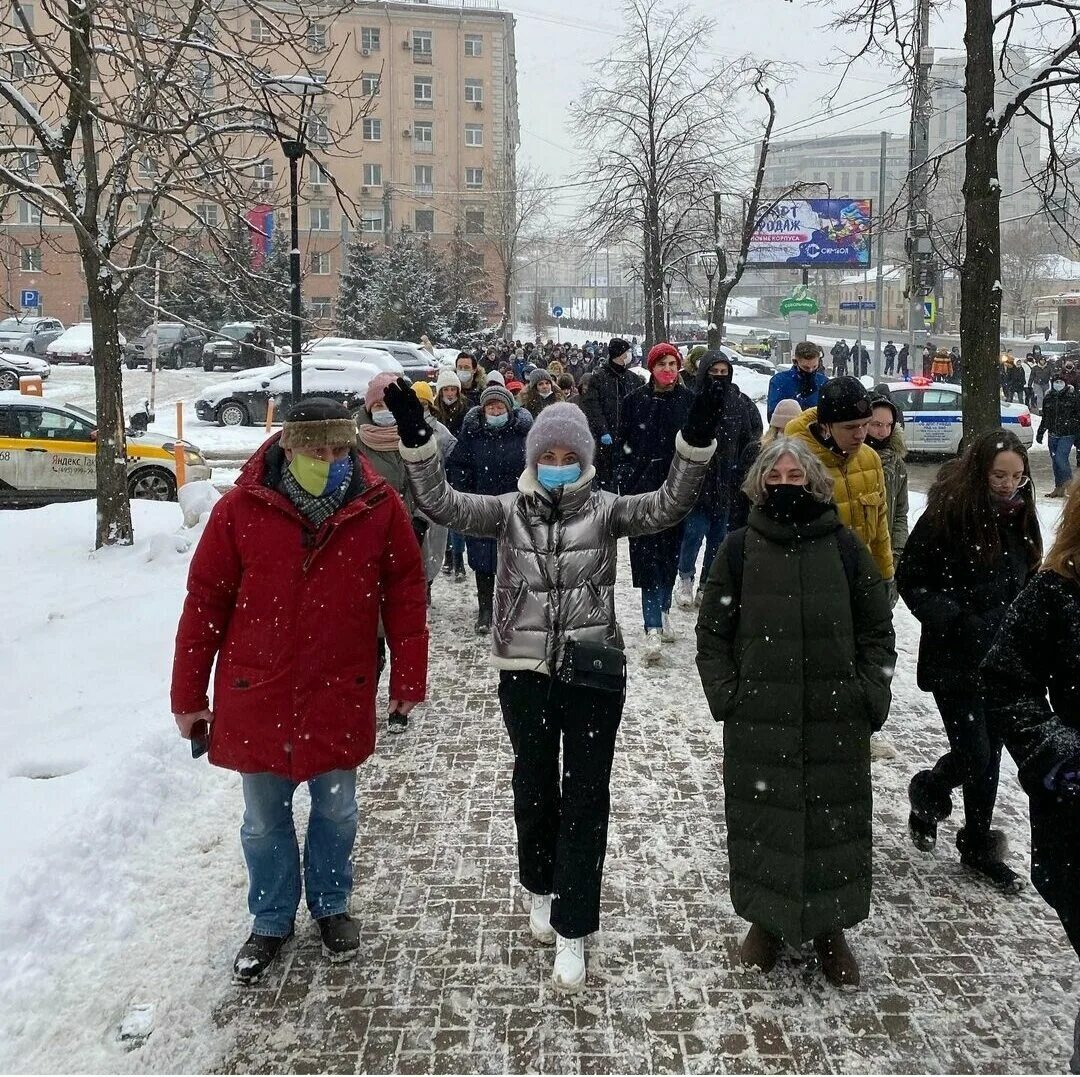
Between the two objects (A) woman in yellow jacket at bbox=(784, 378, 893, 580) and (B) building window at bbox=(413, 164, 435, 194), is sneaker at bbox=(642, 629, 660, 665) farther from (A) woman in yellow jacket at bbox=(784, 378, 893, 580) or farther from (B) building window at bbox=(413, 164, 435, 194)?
(B) building window at bbox=(413, 164, 435, 194)

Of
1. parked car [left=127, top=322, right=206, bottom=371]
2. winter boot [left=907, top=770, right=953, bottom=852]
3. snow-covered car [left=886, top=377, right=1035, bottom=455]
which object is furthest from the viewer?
parked car [left=127, top=322, right=206, bottom=371]

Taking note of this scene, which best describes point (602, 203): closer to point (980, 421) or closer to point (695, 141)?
point (695, 141)

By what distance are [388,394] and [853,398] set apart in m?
2.01

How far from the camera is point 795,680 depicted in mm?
3496

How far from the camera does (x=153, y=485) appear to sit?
50.1ft

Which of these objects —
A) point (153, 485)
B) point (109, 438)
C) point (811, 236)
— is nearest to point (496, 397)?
point (109, 438)

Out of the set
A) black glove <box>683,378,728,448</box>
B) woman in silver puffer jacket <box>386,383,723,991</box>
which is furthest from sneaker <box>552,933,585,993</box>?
black glove <box>683,378,728,448</box>

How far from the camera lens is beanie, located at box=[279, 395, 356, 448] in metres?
3.58

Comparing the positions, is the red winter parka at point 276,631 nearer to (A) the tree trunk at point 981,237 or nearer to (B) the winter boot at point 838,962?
(B) the winter boot at point 838,962

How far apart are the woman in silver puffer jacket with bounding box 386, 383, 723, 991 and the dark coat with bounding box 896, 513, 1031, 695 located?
4.04 feet

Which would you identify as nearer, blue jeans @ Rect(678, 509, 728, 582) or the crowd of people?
the crowd of people

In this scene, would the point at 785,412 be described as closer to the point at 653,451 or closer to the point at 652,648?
the point at 653,451

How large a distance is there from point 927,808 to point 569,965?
6.23ft

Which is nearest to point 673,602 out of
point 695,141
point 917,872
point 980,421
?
point 980,421
